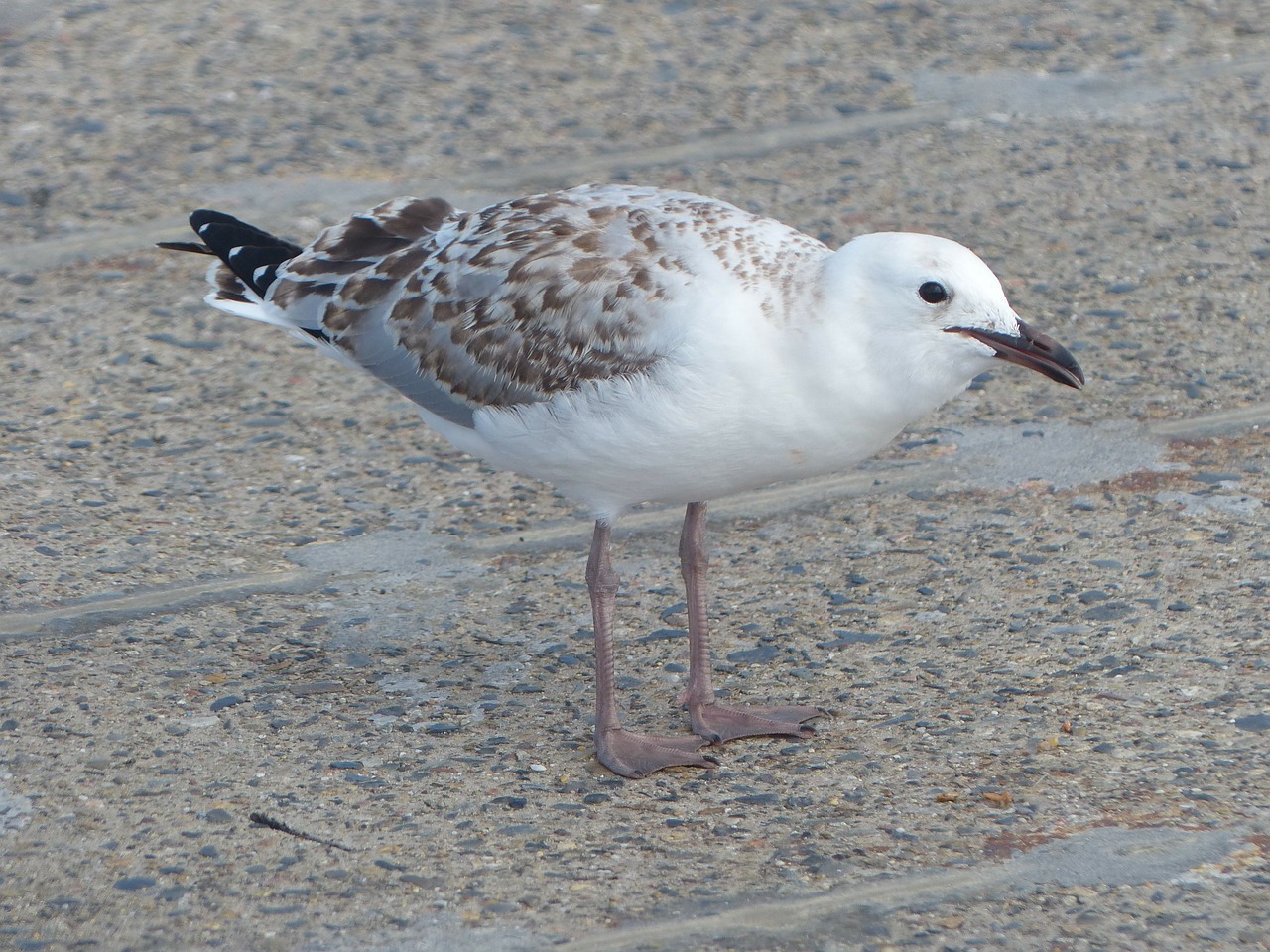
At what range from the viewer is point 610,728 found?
13.8 feet

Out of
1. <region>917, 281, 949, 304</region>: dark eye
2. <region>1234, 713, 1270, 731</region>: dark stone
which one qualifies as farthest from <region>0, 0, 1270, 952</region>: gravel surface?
<region>917, 281, 949, 304</region>: dark eye

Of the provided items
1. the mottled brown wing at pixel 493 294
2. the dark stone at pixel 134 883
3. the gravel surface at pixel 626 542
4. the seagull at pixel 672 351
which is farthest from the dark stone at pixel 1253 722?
the dark stone at pixel 134 883

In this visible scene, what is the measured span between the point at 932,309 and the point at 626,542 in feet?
5.54

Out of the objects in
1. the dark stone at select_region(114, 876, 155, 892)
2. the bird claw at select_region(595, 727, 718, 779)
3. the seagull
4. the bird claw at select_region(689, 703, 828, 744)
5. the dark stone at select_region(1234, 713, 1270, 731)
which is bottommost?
the dark stone at select_region(114, 876, 155, 892)

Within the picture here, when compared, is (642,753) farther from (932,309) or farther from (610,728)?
(932,309)

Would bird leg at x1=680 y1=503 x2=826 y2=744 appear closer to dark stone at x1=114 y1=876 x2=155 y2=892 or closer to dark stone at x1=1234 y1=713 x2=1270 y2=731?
dark stone at x1=1234 y1=713 x2=1270 y2=731

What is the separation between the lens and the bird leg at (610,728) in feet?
13.5

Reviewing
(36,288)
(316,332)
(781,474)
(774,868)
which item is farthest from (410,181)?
(774,868)

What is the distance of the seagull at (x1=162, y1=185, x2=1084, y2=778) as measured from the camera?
12.8 ft

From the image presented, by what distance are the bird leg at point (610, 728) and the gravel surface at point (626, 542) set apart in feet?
0.23

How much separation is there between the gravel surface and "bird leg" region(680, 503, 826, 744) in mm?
61

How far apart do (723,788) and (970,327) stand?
125 centimetres

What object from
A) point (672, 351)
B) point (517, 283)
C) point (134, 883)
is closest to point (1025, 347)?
point (672, 351)

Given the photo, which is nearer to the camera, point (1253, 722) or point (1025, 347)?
point (1025, 347)
